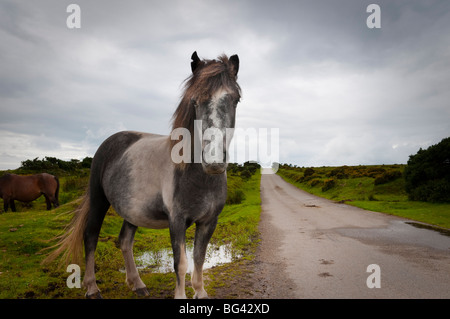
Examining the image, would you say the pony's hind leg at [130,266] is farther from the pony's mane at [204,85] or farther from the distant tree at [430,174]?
the distant tree at [430,174]

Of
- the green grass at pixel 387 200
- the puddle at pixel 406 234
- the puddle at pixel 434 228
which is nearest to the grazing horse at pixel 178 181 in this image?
the puddle at pixel 406 234

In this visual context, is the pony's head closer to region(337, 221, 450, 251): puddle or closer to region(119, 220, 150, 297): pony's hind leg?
region(119, 220, 150, 297): pony's hind leg

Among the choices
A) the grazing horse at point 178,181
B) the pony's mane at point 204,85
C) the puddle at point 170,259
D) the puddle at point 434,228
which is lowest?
the puddle at point 434,228

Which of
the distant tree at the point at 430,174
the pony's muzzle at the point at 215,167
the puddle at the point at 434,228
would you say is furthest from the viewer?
the distant tree at the point at 430,174

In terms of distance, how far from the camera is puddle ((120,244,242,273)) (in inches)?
222

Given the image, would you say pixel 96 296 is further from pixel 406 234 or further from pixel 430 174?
pixel 430 174

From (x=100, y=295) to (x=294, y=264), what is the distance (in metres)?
4.01

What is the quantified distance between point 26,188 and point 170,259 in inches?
340

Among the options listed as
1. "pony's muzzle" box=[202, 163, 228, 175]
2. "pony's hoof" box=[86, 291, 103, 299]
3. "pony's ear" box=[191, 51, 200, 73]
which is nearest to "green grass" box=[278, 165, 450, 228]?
"pony's muzzle" box=[202, 163, 228, 175]

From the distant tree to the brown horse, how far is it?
21.0m

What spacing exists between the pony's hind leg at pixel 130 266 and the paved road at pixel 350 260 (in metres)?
1.93

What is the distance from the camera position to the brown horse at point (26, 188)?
1056 centimetres

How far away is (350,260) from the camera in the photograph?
6.09m
